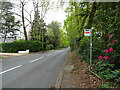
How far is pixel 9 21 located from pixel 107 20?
42.3m

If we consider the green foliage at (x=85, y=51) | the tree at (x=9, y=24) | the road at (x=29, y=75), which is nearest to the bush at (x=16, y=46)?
the tree at (x=9, y=24)

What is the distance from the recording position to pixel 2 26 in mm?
42344

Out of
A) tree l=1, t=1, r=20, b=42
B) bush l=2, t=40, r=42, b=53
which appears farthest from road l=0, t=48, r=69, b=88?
tree l=1, t=1, r=20, b=42

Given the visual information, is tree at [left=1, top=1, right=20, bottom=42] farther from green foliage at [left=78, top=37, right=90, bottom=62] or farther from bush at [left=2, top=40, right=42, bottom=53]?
green foliage at [left=78, top=37, right=90, bottom=62]

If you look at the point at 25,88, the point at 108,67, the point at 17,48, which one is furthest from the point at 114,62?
the point at 17,48

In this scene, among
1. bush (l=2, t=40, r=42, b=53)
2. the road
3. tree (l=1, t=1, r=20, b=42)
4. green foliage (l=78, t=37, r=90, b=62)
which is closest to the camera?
the road

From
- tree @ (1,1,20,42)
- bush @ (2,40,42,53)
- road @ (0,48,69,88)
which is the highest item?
tree @ (1,1,20,42)

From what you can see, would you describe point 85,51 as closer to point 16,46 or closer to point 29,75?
point 29,75

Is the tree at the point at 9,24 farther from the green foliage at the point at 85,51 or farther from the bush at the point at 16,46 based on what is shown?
the green foliage at the point at 85,51

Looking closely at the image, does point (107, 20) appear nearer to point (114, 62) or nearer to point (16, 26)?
point (114, 62)

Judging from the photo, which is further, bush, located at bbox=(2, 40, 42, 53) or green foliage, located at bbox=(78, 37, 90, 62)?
bush, located at bbox=(2, 40, 42, 53)

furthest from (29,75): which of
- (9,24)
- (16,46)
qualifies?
(9,24)

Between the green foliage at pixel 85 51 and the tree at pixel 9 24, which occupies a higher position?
the tree at pixel 9 24

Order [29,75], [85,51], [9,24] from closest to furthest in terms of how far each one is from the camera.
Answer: [29,75] → [85,51] → [9,24]
